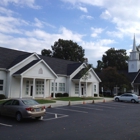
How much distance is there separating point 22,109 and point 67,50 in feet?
198

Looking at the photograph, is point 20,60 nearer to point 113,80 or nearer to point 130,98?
point 130,98

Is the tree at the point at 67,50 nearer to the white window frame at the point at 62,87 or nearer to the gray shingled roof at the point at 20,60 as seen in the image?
the gray shingled roof at the point at 20,60

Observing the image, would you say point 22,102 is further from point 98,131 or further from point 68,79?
point 68,79

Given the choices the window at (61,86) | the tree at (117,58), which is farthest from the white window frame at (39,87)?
the tree at (117,58)

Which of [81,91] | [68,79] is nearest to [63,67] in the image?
[68,79]

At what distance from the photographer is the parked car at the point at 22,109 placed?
1244 centimetres

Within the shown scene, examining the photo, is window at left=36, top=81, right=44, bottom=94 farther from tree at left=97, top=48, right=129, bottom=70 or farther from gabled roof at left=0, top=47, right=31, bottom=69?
tree at left=97, top=48, right=129, bottom=70

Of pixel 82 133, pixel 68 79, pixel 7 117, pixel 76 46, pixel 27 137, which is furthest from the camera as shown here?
pixel 76 46

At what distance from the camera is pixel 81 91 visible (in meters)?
41.9

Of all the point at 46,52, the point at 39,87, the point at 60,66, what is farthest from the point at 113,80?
the point at 46,52

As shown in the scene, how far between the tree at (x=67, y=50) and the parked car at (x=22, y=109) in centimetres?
5912

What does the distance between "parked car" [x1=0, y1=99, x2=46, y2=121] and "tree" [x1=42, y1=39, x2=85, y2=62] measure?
5912 cm

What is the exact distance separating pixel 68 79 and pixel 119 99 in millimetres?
11103

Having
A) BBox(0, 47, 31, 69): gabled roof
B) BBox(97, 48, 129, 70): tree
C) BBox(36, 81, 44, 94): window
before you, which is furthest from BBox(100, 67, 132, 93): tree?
BBox(97, 48, 129, 70): tree
